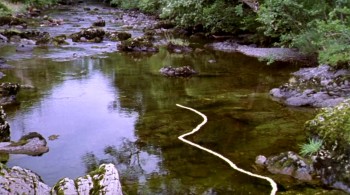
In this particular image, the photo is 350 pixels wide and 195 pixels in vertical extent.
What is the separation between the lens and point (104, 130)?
31.8 ft

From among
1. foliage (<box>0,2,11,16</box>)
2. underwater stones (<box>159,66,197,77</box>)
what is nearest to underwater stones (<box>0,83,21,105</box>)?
underwater stones (<box>159,66,197,77</box>)

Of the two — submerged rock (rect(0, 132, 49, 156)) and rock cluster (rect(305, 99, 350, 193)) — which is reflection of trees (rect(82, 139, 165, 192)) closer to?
submerged rock (rect(0, 132, 49, 156))

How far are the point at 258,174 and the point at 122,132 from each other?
3241 millimetres

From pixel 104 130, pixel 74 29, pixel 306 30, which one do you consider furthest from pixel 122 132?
pixel 74 29

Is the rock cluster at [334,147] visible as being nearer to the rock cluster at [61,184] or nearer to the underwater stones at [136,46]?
the rock cluster at [61,184]

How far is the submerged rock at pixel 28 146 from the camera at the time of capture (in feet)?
27.2

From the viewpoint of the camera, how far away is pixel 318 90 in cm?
1180

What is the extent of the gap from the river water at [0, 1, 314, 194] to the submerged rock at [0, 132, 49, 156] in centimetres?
17

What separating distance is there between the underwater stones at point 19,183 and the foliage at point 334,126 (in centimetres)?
429

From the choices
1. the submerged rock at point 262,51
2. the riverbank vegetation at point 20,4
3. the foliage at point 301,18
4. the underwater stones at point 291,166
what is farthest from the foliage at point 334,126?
the riverbank vegetation at point 20,4

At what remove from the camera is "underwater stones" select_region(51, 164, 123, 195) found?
5.95 meters

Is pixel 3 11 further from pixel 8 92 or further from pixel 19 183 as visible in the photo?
pixel 19 183

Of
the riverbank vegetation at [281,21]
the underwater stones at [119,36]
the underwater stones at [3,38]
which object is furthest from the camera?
the underwater stones at [119,36]

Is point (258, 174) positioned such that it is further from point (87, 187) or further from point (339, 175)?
point (87, 187)
